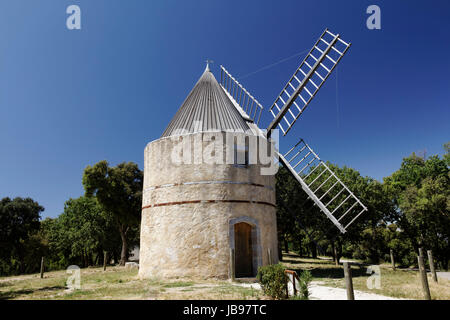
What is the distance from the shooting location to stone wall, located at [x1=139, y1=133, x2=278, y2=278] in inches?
509

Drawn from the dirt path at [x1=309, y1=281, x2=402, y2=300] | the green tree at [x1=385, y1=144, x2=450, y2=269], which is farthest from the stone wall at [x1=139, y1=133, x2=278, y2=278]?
the green tree at [x1=385, y1=144, x2=450, y2=269]

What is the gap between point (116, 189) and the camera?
2716 cm

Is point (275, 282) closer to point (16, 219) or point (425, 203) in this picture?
point (425, 203)

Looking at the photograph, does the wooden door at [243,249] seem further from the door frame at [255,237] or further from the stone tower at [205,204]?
the door frame at [255,237]

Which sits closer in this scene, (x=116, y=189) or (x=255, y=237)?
(x=255, y=237)

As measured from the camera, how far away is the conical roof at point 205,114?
15.3 metres

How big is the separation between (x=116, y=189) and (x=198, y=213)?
16.3m

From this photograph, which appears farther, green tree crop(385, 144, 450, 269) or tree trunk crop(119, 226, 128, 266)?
tree trunk crop(119, 226, 128, 266)

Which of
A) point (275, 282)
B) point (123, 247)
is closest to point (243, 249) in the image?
point (275, 282)

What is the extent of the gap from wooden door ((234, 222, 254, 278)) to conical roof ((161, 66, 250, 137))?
5046mm

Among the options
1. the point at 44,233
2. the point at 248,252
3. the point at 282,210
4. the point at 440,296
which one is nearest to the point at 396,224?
the point at 282,210

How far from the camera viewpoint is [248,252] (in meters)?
14.9

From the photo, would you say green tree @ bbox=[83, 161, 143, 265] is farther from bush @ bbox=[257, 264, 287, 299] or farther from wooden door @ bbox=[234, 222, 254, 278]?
bush @ bbox=[257, 264, 287, 299]
